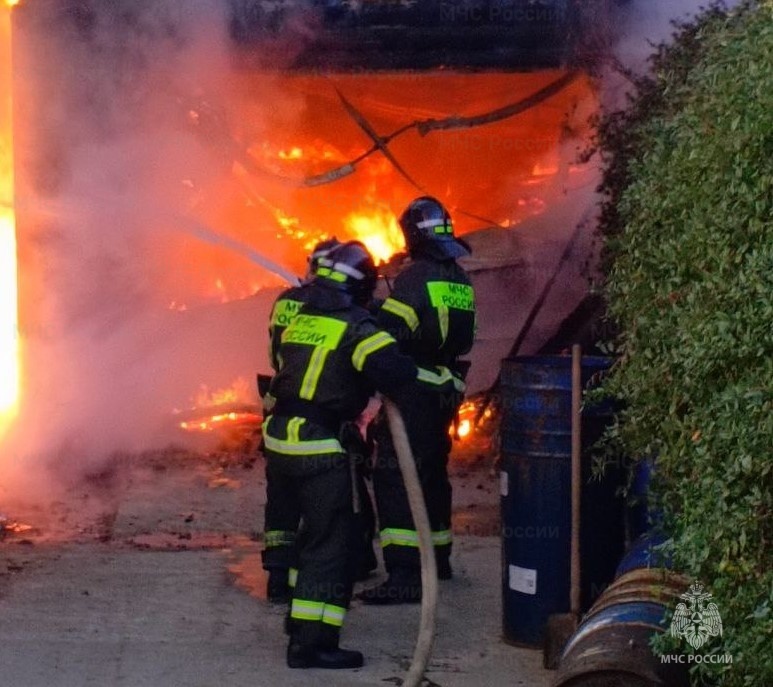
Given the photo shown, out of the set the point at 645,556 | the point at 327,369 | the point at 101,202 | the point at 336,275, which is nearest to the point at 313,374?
the point at 327,369

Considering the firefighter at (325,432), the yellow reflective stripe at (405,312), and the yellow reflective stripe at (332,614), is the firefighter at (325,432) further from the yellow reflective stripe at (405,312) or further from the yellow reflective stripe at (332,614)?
the yellow reflective stripe at (405,312)

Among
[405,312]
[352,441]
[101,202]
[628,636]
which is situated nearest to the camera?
[628,636]

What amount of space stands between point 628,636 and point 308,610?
5.47 ft

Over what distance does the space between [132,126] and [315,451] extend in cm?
500

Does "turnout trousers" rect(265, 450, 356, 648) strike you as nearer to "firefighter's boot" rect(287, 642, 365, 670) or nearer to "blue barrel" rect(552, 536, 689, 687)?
"firefighter's boot" rect(287, 642, 365, 670)

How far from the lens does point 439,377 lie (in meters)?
6.53

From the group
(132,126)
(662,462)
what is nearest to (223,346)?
(132,126)

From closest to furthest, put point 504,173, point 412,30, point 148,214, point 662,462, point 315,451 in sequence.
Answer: point 662,462, point 315,451, point 412,30, point 148,214, point 504,173

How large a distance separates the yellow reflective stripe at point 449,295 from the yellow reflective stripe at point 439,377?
328 mm

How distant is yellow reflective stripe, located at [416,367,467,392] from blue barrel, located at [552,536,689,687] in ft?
6.76

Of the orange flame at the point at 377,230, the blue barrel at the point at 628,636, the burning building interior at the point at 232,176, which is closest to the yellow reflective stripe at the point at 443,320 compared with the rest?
the blue barrel at the point at 628,636

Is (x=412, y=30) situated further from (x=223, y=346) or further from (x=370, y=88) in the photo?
(x=223, y=346)

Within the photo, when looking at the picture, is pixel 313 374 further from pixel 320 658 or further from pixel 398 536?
pixel 398 536

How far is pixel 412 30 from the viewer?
31.0ft
